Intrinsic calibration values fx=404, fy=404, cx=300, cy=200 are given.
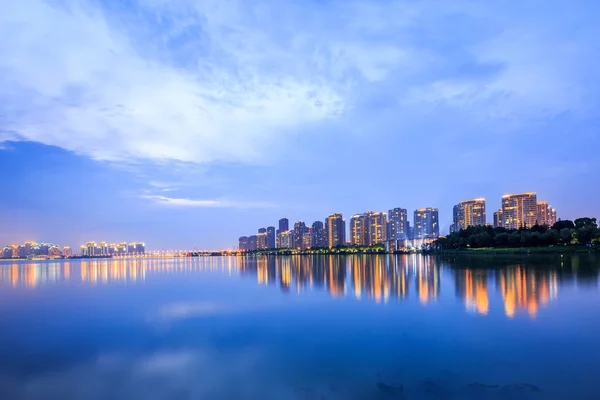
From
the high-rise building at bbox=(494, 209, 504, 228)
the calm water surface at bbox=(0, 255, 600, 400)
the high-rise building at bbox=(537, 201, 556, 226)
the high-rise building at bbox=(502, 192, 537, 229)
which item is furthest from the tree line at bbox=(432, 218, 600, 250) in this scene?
the high-rise building at bbox=(494, 209, 504, 228)

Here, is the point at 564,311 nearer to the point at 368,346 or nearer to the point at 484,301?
the point at 484,301

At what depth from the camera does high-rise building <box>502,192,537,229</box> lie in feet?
573

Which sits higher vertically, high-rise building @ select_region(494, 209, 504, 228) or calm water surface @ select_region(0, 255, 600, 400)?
high-rise building @ select_region(494, 209, 504, 228)

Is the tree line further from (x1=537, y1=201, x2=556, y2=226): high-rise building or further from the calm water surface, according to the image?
(x1=537, y1=201, x2=556, y2=226): high-rise building

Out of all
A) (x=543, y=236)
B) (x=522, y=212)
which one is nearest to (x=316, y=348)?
(x=543, y=236)

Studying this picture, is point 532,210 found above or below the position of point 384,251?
above

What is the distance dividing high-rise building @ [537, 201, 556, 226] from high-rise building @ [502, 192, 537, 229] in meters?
4.39

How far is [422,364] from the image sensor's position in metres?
12.6

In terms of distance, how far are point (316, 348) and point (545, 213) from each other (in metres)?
200

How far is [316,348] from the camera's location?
15.1 m

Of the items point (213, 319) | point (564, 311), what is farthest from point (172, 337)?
point (564, 311)

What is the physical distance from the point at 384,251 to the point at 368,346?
177086mm

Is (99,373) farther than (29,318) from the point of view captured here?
No

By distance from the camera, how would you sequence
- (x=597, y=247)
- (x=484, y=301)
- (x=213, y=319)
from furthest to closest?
1. (x=597, y=247)
2. (x=484, y=301)
3. (x=213, y=319)
